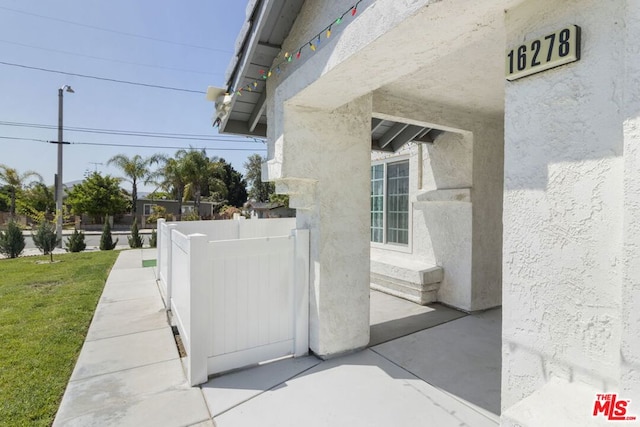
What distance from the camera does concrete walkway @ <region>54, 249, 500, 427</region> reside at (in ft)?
9.75

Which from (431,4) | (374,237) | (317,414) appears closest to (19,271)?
(374,237)

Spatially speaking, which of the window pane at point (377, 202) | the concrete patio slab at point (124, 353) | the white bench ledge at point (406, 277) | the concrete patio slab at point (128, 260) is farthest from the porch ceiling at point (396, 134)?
the concrete patio slab at point (128, 260)

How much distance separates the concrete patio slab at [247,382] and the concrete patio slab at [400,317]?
46.8 inches

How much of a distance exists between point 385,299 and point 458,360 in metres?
2.70

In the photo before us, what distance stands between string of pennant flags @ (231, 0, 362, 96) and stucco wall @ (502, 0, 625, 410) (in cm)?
131

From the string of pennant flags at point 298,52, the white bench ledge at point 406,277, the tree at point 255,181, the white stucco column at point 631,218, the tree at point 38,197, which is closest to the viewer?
the white stucco column at point 631,218

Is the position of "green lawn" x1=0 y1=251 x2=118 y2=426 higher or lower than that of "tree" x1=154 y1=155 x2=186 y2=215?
lower

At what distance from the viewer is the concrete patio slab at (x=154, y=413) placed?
9.50ft

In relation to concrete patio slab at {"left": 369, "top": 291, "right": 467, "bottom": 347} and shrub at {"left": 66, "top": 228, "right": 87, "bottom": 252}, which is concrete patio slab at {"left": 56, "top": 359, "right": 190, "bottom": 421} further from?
shrub at {"left": 66, "top": 228, "right": 87, "bottom": 252}

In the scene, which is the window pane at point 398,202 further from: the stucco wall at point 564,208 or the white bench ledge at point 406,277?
the stucco wall at point 564,208

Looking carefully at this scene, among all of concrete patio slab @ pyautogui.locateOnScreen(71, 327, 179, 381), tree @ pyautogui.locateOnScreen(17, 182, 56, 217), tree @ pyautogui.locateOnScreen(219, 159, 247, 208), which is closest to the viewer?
concrete patio slab @ pyautogui.locateOnScreen(71, 327, 179, 381)

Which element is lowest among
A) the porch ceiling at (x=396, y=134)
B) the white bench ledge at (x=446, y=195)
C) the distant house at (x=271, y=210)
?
the distant house at (x=271, y=210)

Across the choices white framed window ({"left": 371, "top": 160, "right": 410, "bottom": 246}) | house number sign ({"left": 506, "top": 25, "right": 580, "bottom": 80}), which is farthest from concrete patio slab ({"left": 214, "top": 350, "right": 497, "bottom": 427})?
white framed window ({"left": 371, "top": 160, "right": 410, "bottom": 246})

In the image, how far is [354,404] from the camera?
317 cm
